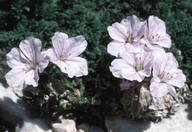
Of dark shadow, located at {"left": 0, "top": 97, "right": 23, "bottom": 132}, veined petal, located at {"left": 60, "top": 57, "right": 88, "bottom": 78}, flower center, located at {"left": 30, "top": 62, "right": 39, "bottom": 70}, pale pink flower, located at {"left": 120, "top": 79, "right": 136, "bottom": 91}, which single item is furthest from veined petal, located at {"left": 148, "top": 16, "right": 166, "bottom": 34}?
dark shadow, located at {"left": 0, "top": 97, "right": 23, "bottom": 132}

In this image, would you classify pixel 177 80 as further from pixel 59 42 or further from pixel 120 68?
pixel 59 42

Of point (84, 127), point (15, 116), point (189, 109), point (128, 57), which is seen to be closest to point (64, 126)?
point (84, 127)

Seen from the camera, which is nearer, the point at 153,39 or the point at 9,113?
the point at 153,39

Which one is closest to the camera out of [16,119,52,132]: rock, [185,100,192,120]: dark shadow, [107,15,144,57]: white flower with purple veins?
[107,15,144,57]: white flower with purple veins

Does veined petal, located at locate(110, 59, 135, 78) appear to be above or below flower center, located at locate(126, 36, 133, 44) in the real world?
below

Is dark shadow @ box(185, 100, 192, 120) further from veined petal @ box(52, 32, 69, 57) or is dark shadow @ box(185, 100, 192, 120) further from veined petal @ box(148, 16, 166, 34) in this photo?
veined petal @ box(52, 32, 69, 57)

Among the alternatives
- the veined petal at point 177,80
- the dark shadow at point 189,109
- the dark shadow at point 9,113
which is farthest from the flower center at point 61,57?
the dark shadow at point 189,109
